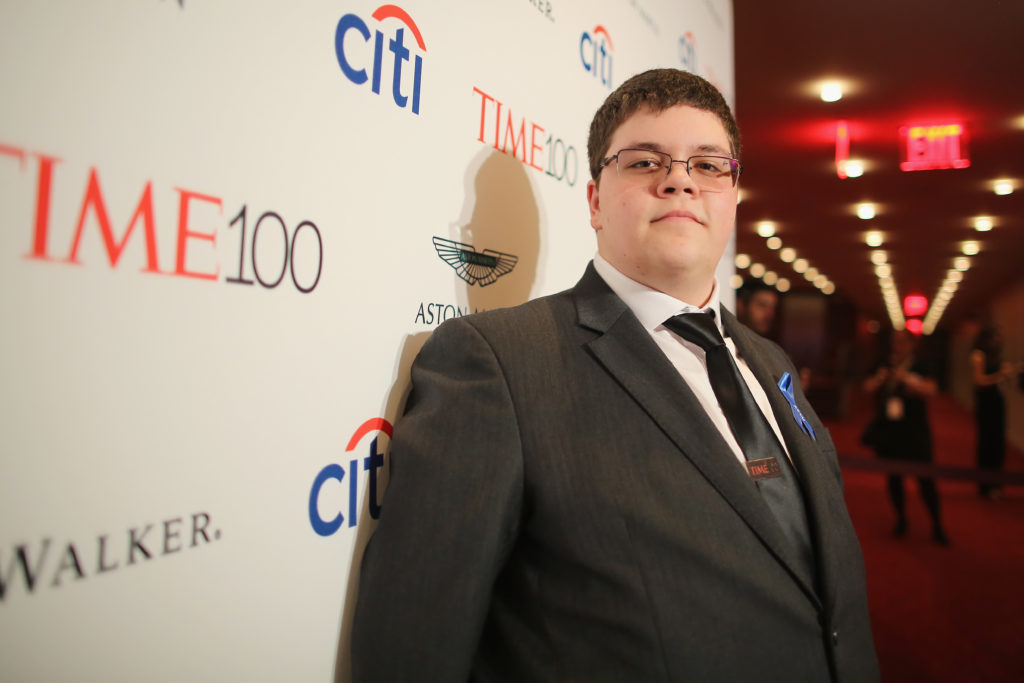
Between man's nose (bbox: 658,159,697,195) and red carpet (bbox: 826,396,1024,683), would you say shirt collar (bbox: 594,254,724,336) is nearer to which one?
man's nose (bbox: 658,159,697,195)

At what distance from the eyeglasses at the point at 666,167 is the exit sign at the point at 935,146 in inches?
180

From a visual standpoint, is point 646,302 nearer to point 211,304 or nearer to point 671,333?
point 671,333

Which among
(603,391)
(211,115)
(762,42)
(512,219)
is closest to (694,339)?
(603,391)

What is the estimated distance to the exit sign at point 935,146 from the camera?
185 inches

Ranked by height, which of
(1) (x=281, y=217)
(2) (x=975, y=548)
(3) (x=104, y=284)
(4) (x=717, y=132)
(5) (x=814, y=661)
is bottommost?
(2) (x=975, y=548)

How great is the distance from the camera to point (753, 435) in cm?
102

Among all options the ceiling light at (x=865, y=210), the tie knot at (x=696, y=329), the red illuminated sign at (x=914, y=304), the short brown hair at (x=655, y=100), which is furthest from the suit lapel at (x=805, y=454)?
the red illuminated sign at (x=914, y=304)

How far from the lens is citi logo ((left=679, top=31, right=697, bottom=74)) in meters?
2.34

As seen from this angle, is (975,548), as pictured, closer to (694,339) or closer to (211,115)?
(694,339)

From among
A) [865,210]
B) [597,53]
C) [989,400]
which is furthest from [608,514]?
[865,210]

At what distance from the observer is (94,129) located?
62cm

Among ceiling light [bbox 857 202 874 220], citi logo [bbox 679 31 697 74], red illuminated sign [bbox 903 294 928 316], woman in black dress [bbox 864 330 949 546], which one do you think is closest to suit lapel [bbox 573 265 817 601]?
citi logo [bbox 679 31 697 74]

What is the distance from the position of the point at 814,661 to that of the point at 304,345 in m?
0.87

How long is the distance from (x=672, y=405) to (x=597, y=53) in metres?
1.20
